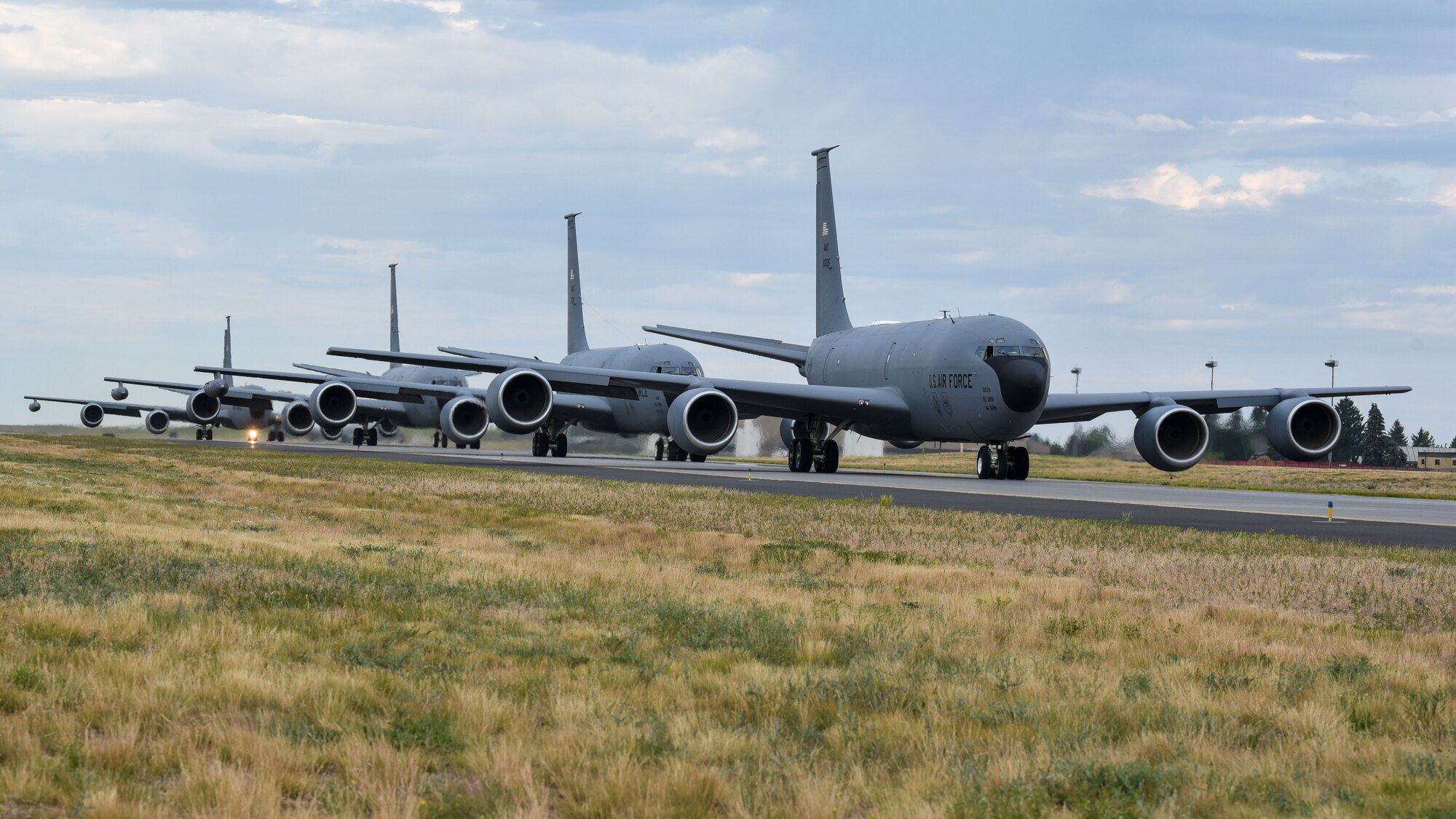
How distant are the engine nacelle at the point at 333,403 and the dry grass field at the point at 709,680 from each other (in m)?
40.6

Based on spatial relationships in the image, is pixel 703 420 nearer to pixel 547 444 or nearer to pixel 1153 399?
pixel 1153 399

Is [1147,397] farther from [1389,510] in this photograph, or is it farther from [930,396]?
[1389,510]

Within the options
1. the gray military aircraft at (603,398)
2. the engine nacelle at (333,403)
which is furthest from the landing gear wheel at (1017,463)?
the engine nacelle at (333,403)

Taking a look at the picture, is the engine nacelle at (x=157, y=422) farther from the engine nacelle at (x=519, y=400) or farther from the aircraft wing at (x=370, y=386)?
the engine nacelle at (x=519, y=400)

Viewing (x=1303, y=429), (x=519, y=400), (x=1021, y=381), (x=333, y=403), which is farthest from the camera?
(x=333, y=403)

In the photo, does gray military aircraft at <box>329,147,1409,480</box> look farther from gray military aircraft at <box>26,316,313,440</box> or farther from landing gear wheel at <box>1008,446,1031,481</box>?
gray military aircraft at <box>26,316,313,440</box>

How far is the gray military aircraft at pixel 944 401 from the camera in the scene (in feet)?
105

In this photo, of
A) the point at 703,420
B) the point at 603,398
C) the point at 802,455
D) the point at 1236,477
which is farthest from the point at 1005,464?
the point at 603,398

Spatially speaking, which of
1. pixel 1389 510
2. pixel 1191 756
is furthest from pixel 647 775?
pixel 1389 510

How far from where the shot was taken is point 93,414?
9681 centimetres

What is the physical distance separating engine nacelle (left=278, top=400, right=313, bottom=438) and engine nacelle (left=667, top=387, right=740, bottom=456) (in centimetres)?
4327

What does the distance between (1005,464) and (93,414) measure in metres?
82.6

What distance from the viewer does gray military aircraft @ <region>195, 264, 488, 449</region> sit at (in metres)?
51.4

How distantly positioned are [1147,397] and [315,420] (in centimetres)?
3512
